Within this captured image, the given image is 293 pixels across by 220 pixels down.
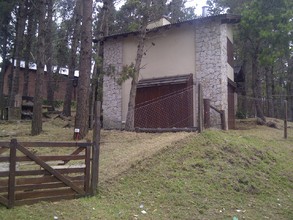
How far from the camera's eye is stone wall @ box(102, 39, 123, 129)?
17984 millimetres

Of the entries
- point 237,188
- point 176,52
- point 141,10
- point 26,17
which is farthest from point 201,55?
point 26,17

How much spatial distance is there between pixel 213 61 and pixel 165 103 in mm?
2796

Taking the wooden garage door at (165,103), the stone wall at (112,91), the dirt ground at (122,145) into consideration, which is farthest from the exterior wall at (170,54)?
the dirt ground at (122,145)

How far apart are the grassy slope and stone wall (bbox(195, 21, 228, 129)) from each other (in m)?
5.09

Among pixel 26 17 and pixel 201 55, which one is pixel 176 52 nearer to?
pixel 201 55

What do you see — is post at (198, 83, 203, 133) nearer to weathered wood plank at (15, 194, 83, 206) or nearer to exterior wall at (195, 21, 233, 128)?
exterior wall at (195, 21, 233, 128)

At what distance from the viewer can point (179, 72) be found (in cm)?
1617

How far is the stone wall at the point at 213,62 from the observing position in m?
15.1

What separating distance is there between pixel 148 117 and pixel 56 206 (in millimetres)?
10268

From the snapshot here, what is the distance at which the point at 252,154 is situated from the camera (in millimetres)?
9742

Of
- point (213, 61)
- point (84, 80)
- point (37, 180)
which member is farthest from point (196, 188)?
point (213, 61)

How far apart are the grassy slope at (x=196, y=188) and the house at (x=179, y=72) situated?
16.5 feet

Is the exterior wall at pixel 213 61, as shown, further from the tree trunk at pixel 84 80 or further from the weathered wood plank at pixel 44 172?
the weathered wood plank at pixel 44 172

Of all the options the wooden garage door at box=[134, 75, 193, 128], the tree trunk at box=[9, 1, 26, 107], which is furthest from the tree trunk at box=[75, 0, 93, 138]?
the tree trunk at box=[9, 1, 26, 107]
